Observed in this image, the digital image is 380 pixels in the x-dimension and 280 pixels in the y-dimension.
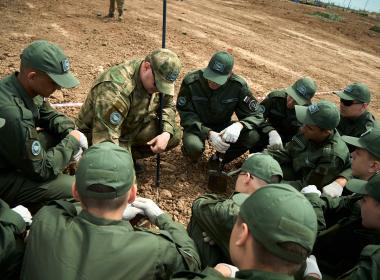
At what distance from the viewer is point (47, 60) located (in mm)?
2760

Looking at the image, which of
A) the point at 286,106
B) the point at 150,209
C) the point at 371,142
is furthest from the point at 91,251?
the point at 286,106

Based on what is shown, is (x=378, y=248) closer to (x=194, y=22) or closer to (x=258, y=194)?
(x=258, y=194)

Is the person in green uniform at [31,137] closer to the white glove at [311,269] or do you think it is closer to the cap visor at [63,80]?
the cap visor at [63,80]

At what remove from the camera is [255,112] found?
465 centimetres

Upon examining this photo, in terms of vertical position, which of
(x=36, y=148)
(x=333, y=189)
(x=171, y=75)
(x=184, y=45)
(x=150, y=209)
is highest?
(x=171, y=75)

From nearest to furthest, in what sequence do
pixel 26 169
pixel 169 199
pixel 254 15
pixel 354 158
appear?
pixel 26 169, pixel 354 158, pixel 169 199, pixel 254 15

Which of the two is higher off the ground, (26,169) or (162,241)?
Answer: (162,241)

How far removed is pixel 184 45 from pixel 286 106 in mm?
5318

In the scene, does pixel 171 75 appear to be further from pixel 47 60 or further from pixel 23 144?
pixel 23 144

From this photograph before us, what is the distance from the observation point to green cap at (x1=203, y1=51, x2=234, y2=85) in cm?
419

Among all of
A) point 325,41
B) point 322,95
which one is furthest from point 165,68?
point 325,41

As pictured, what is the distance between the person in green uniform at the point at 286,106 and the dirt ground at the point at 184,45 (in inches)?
25.7

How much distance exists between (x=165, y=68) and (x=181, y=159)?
160 cm

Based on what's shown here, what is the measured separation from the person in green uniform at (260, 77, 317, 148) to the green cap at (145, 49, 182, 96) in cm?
163
